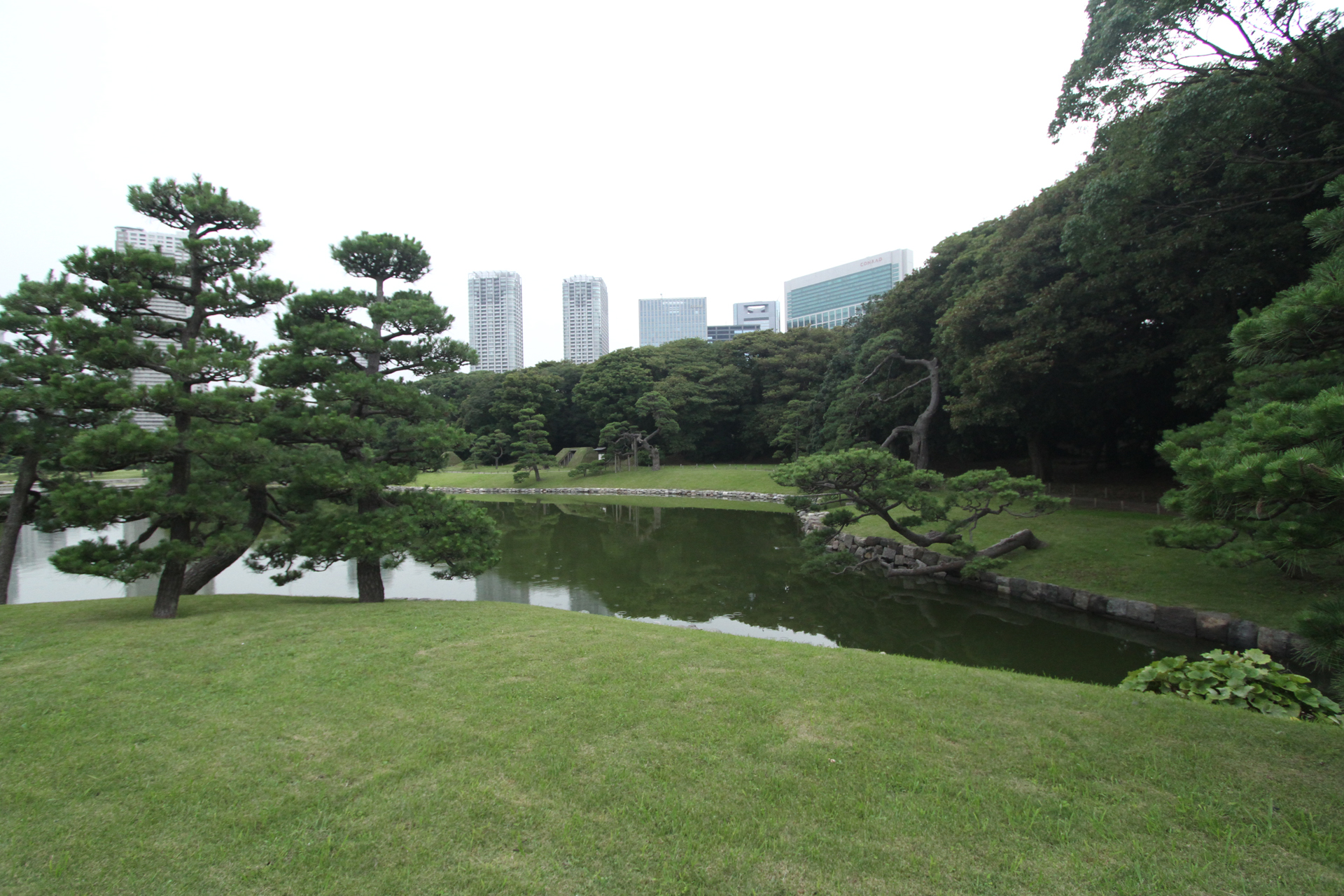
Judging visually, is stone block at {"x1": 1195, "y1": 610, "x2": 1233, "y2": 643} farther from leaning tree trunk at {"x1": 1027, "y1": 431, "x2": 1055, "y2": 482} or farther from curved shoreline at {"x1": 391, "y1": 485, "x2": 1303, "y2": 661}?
leaning tree trunk at {"x1": 1027, "y1": 431, "x2": 1055, "y2": 482}

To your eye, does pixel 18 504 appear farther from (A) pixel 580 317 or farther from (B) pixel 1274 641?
(A) pixel 580 317

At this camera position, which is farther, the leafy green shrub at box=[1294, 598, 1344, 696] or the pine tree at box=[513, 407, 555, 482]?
the pine tree at box=[513, 407, 555, 482]

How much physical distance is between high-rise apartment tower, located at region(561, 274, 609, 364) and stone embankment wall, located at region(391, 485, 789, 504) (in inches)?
2280

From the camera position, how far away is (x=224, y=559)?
20.7 ft

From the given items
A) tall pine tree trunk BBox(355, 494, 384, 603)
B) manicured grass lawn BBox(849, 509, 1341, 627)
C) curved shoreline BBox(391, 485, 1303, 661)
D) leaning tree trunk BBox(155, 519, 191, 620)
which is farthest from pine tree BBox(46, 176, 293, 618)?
manicured grass lawn BBox(849, 509, 1341, 627)

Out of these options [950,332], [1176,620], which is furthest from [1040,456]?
[1176,620]

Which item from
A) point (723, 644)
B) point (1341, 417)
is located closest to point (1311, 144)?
point (1341, 417)

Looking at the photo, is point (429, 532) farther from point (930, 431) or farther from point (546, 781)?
point (930, 431)

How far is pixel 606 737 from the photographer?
117 inches

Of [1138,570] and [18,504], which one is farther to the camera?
[1138,570]

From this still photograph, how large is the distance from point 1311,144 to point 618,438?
78.5ft

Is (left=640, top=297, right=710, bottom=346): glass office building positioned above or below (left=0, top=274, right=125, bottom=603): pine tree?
above

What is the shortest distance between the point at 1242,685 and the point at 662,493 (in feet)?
73.3

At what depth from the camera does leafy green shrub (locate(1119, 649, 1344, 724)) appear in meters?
3.43
